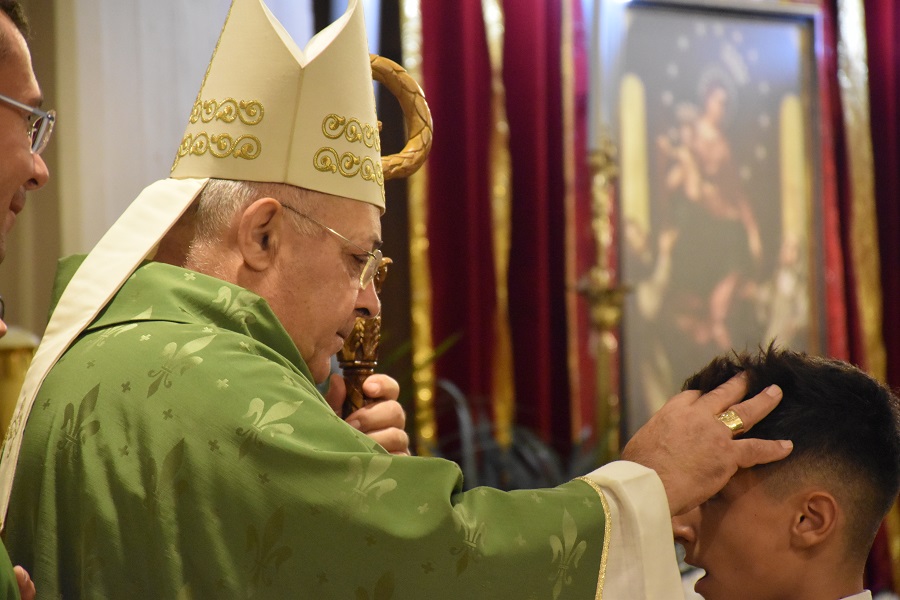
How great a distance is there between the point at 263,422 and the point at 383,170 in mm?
778

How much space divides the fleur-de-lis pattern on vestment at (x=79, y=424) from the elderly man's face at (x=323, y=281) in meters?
0.35

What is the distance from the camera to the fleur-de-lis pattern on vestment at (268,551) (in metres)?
1.28

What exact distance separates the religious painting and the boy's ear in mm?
2620

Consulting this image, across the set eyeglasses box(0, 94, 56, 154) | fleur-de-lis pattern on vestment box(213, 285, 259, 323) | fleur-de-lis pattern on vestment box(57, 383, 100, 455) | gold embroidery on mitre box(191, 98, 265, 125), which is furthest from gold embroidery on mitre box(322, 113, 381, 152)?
fleur-de-lis pattern on vestment box(57, 383, 100, 455)

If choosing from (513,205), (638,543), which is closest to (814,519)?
(638,543)

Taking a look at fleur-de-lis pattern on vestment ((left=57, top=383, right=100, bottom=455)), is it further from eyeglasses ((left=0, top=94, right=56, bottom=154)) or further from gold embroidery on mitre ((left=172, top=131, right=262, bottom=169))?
gold embroidery on mitre ((left=172, top=131, right=262, bottom=169))

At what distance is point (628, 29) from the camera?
4.33 metres

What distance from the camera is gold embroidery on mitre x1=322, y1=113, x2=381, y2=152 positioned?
72.8 inches

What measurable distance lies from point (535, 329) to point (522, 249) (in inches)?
12.0

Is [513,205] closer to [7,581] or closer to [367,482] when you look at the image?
[367,482]

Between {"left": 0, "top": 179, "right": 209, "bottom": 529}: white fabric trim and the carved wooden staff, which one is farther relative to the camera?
the carved wooden staff

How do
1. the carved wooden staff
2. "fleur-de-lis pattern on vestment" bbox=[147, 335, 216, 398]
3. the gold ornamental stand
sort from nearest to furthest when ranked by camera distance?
"fleur-de-lis pattern on vestment" bbox=[147, 335, 216, 398] < the carved wooden staff < the gold ornamental stand

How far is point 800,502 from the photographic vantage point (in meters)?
1.66

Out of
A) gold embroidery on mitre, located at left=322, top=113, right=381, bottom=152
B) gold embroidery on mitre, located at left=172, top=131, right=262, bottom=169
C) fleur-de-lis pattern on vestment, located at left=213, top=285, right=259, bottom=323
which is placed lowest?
fleur-de-lis pattern on vestment, located at left=213, top=285, right=259, bottom=323
